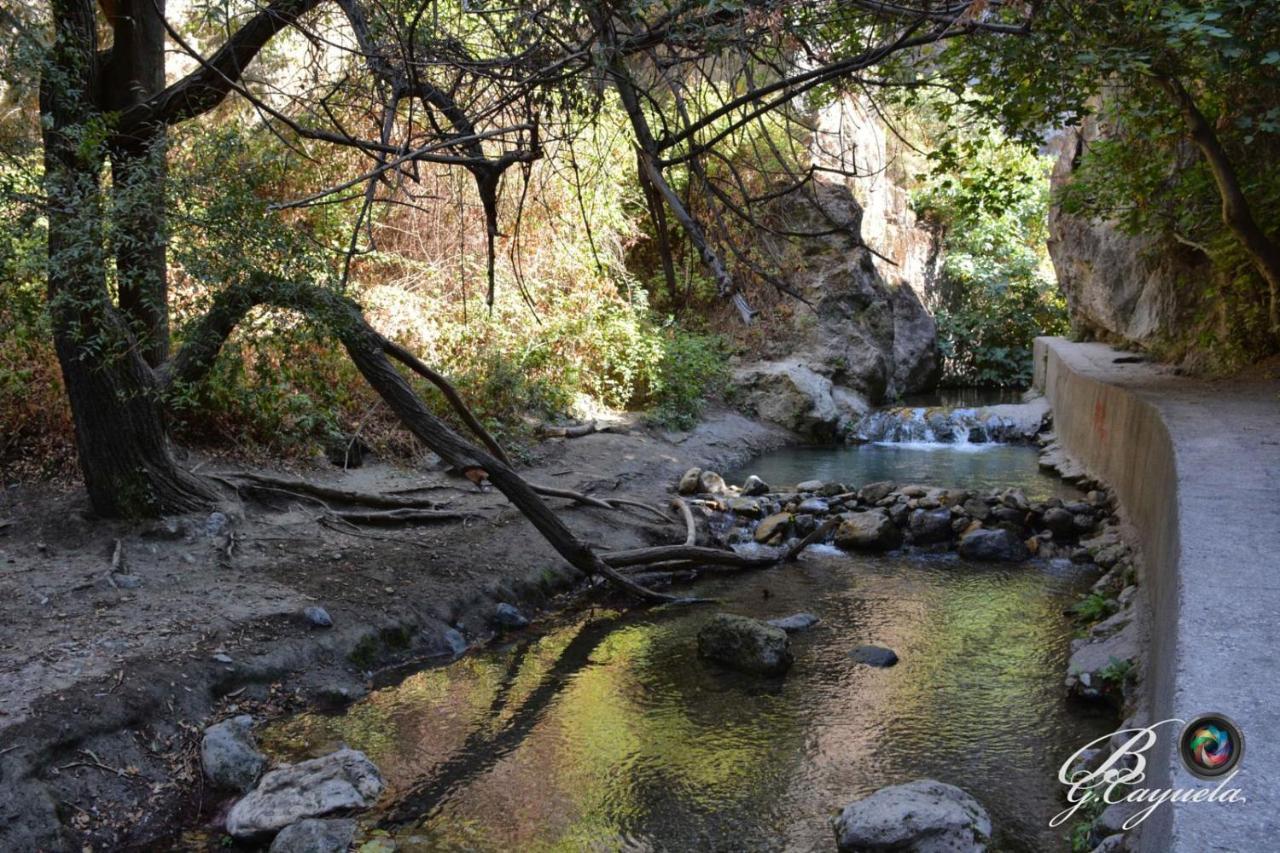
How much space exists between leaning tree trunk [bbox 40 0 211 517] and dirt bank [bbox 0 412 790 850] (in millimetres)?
288

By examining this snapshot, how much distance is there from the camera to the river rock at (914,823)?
13.6 feet

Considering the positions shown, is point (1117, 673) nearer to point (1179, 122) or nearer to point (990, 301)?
point (1179, 122)

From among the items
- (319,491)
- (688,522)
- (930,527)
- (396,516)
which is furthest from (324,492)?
(930,527)

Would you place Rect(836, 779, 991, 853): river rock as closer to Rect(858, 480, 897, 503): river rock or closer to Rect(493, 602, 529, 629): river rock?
Rect(493, 602, 529, 629): river rock

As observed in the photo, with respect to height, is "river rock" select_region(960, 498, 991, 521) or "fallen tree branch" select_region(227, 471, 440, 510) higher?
"fallen tree branch" select_region(227, 471, 440, 510)

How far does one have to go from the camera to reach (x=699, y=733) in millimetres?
5566

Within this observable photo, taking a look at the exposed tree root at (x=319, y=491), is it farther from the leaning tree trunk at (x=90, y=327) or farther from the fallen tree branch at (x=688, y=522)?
the fallen tree branch at (x=688, y=522)

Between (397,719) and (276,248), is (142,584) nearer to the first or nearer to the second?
(397,719)

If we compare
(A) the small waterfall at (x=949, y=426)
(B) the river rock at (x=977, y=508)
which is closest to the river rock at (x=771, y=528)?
(B) the river rock at (x=977, y=508)

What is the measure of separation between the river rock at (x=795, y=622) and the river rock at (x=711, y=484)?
437 cm

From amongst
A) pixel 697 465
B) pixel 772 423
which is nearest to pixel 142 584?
pixel 697 465

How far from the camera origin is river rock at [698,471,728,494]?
1187 cm

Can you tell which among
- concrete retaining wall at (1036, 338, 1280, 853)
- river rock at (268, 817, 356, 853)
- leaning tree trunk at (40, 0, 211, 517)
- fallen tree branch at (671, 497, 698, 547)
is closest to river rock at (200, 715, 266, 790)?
river rock at (268, 817, 356, 853)

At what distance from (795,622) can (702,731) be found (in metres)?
1.95
